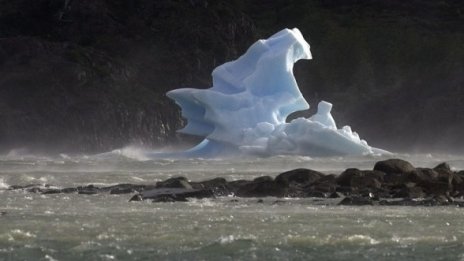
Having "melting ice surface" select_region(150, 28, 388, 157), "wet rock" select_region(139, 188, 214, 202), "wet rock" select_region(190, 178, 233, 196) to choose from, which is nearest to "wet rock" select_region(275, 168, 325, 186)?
"wet rock" select_region(190, 178, 233, 196)


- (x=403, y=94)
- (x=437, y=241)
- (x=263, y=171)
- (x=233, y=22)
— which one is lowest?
(x=437, y=241)

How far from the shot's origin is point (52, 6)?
289 ft

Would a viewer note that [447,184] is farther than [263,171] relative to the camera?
No

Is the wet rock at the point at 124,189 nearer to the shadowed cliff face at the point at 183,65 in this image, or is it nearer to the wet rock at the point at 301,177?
the wet rock at the point at 301,177

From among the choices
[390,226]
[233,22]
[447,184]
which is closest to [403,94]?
[233,22]

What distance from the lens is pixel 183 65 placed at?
8225cm

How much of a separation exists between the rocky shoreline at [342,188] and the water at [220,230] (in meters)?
0.86

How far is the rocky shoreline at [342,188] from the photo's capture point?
995 inches

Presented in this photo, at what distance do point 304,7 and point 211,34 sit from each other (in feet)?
64.9

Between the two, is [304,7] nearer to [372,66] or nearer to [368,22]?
[368,22]

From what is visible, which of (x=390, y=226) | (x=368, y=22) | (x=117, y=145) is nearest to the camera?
(x=390, y=226)

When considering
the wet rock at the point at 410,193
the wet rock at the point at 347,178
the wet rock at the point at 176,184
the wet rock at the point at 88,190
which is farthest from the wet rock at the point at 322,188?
the wet rock at the point at 88,190

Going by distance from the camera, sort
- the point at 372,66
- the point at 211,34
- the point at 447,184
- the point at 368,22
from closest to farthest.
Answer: the point at 447,184
the point at 211,34
the point at 372,66
the point at 368,22

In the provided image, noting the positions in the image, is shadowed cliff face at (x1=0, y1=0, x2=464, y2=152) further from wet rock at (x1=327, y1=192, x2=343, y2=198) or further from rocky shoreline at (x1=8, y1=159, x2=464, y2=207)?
wet rock at (x1=327, y1=192, x2=343, y2=198)
